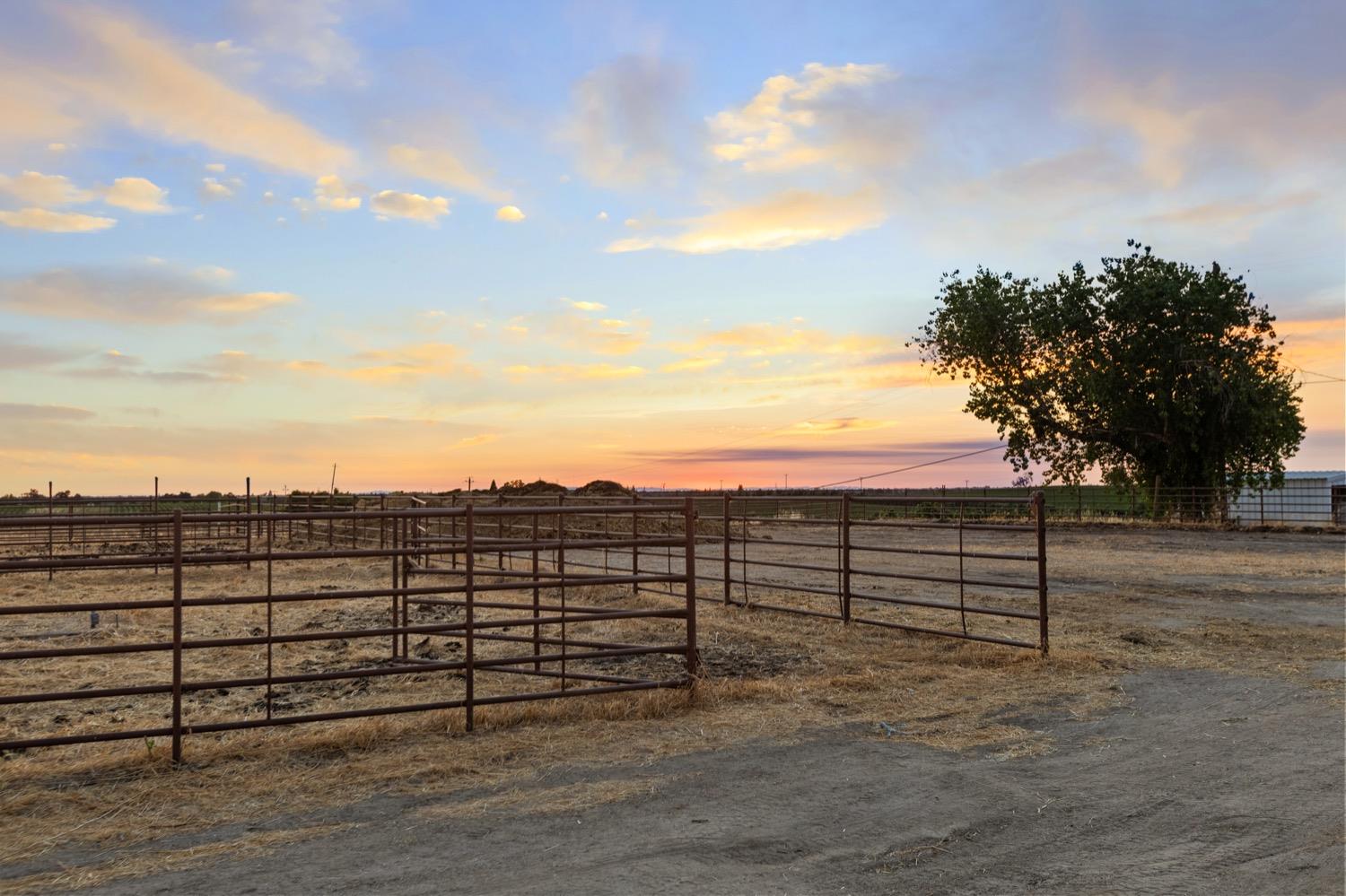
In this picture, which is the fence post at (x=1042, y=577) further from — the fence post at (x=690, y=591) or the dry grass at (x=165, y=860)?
the dry grass at (x=165, y=860)

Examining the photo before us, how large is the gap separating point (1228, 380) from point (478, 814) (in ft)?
127

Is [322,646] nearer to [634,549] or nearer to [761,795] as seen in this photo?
[634,549]

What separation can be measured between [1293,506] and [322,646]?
40.4 m

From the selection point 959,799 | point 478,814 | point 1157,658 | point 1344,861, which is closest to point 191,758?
point 478,814

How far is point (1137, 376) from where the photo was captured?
3769 cm

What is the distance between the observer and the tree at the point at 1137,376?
36656 mm

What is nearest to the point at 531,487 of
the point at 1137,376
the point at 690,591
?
the point at 1137,376

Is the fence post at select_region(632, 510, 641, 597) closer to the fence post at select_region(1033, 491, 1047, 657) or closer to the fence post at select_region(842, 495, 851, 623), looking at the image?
the fence post at select_region(842, 495, 851, 623)

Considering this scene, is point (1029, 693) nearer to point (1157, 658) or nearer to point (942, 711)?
point (942, 711)

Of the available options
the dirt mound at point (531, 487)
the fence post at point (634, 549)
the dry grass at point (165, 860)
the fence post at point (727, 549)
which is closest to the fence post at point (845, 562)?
the fence post at point (727, 549)

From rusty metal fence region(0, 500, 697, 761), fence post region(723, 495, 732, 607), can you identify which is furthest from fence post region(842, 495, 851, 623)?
rusty metal fence region(0, 500, 697, 761)

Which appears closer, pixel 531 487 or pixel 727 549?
pixel 727 549

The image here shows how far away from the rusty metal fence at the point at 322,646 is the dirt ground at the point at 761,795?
0.43 meters

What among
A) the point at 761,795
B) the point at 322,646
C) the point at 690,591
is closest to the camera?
the point at 761,795
